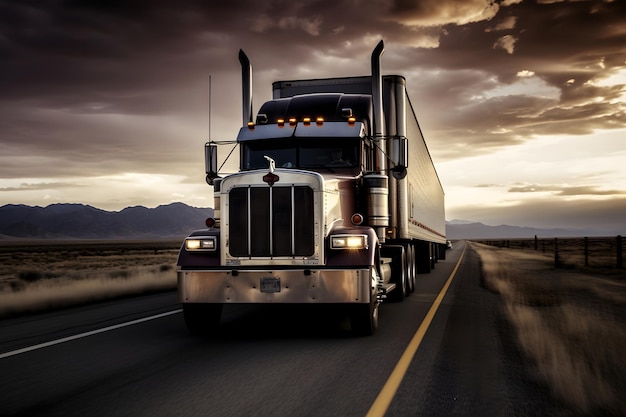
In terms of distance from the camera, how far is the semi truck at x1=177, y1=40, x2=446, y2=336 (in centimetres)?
889

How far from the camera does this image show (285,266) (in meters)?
8.96

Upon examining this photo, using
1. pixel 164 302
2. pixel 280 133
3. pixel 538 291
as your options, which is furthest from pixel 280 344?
pixel 538 291

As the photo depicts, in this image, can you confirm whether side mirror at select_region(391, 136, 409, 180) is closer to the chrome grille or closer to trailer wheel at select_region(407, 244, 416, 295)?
the chrome grille

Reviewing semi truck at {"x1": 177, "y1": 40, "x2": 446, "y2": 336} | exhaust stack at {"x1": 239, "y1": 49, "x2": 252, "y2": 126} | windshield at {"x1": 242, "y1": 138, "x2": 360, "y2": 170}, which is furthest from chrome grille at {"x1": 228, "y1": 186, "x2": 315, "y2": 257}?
exhaust stack at {"x1": 239, "y1": 49, "x2": 252, "y2": 126}

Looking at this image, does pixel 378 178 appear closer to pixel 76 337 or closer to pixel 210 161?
pixel 210 161

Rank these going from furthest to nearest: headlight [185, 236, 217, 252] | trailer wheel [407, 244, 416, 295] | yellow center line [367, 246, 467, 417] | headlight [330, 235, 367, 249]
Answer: trailer wheel [407, 244, 416, 295]
headlight [185, 236, 217, 252]
headlight [330, 235, 367, 249]
yellow center line [367, 246, 467, 417]

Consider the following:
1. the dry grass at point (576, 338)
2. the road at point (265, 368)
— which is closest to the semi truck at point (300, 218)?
the road at point (265, 368)

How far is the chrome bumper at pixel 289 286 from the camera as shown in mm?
8805

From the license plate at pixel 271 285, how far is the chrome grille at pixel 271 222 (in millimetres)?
344

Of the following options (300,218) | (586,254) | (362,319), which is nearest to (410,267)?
(362,319)

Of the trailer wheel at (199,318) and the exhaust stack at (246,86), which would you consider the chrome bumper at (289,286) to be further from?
the exhaust stack at (246,86)

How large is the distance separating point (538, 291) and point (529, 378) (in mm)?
10369

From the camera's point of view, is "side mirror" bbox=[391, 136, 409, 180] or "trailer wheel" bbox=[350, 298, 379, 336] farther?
"side mirror" bbox=[391, 136, 409, 180]

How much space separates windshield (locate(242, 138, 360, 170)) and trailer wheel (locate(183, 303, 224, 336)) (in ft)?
8.71
